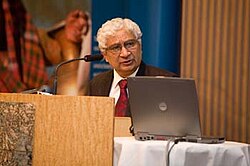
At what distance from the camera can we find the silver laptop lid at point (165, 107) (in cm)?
259

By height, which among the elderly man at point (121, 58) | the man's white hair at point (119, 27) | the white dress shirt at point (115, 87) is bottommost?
the white dress shirt at point (115, 87)

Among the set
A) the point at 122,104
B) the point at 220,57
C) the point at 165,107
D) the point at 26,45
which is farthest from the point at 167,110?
the point at 26,45

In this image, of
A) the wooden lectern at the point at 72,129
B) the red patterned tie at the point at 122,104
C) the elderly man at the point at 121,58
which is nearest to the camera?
the wooden lectern at the point at 72,129

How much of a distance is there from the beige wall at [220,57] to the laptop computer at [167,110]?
2.24 m

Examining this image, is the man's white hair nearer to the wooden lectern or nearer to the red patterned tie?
the red patterned tie

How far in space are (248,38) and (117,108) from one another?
1.99m

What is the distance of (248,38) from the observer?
483cm

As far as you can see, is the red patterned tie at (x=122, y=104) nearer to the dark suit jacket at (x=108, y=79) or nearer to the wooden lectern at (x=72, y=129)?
the dark suit jacket at (x=108, y=79)

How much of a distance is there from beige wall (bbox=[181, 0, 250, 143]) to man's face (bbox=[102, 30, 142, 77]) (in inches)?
56.0

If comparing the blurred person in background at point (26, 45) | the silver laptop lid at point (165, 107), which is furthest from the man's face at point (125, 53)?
the blurred person in background at point (26, 45)

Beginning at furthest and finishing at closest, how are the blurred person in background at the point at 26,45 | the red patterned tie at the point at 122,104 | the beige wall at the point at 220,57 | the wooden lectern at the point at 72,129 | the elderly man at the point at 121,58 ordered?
the blurred person in background at the point at 26,45, the beige wall at the point at 220,57, the elderly man at the point at 121,58, the red patterned tie at the point at 122,104, the wooden lectern at the point at 72,129

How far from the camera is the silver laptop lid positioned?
102 inches

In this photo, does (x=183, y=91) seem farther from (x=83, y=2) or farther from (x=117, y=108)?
(x=83, y=2)

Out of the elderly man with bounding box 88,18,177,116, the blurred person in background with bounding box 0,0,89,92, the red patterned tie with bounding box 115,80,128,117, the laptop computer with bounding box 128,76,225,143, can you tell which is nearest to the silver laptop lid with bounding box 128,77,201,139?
the laptop computer with bounding box 128,76,225,143
